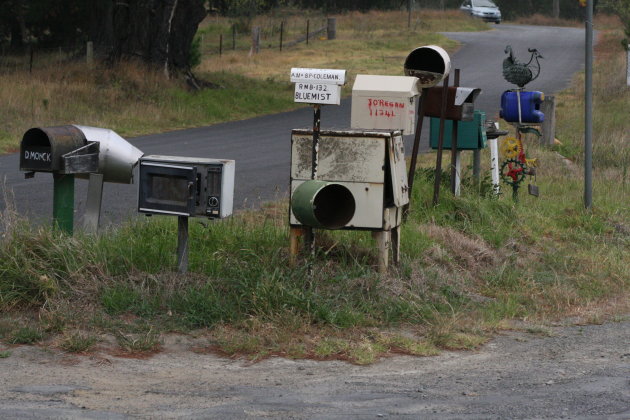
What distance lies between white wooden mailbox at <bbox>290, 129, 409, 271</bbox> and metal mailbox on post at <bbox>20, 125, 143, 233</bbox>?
1.34 metres

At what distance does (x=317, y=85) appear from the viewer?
7.60m

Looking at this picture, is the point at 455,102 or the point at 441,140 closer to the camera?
the point at 441,140

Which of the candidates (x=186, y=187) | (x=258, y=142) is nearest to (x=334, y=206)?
(x=186, y=187)

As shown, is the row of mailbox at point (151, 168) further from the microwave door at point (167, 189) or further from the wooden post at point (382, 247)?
the wooden post at point (382, 247)

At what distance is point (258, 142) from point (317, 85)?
36.1ft

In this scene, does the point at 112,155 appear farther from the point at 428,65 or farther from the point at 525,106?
the point at 525,106

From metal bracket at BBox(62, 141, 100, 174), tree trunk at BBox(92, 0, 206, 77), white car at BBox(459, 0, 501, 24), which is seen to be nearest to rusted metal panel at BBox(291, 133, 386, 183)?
metal bracket at BBox(62, 141, 100, 174)

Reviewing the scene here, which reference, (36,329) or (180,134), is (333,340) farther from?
(180,134)

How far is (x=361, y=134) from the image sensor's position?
773 centimetres

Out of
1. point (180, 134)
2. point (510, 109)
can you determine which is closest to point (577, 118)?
point (180, 134)

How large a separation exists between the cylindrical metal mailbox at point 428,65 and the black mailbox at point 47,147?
127 inches

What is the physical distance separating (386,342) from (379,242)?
124 cm

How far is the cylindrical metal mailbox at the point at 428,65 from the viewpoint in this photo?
9.26 m

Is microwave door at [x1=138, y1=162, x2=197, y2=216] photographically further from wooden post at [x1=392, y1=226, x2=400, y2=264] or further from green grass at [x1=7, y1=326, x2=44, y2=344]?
wooden post at [x1=392, y1=226, x2=400, y2=264]
